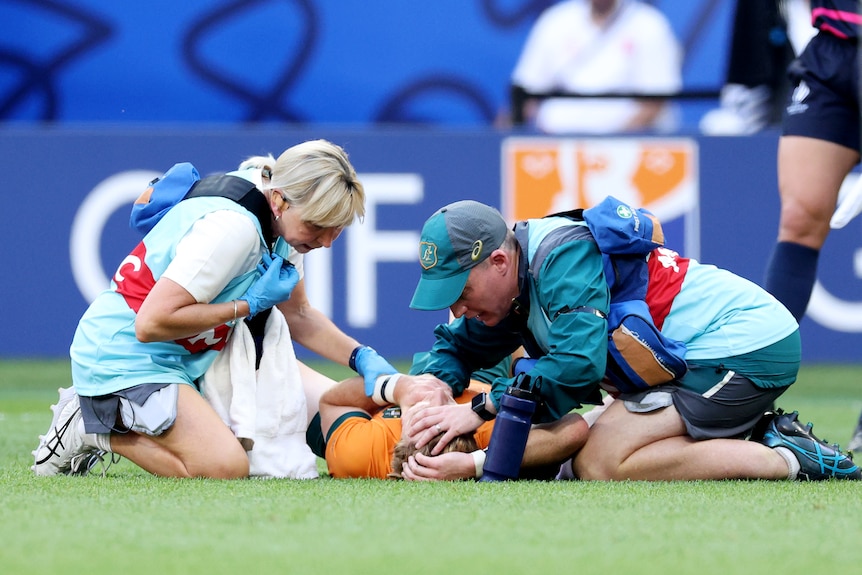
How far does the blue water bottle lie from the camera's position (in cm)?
388

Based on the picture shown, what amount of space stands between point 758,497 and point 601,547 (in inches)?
34.7

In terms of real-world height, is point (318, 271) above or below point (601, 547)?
below

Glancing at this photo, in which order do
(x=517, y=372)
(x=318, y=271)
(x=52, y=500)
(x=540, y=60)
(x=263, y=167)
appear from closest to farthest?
(x=52, y=500) < (x=517, y=372) < (x=263, y=167) < (x=318, y=271) < (x=540, y=60)

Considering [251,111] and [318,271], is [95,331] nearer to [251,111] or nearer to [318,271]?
[318,271]

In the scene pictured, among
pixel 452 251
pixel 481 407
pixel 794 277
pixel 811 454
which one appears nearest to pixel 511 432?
pixel 481 407

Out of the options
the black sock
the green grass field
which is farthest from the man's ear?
the black sock

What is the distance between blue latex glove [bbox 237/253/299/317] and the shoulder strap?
14 centimetres


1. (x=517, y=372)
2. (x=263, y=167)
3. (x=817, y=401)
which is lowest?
(x=817, y=401)

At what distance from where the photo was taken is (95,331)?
168 inches

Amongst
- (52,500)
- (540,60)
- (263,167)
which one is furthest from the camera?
(540,60)

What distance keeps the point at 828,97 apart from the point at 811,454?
1753mm

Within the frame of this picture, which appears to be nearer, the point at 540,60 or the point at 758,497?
the point at 758,497

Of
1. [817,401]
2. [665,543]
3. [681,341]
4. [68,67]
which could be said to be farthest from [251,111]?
[665,543]

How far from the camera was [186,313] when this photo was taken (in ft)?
13.2
